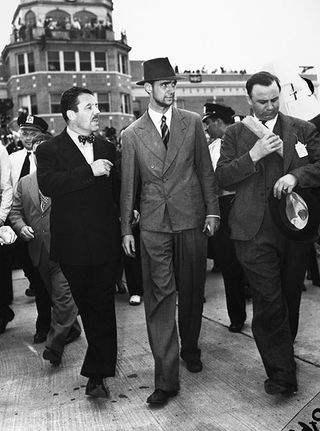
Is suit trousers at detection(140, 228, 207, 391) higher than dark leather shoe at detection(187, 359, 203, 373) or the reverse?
higher

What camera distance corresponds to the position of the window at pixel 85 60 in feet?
121

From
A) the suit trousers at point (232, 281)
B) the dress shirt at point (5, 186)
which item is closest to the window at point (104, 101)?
the dress shirt at point (5, 186)

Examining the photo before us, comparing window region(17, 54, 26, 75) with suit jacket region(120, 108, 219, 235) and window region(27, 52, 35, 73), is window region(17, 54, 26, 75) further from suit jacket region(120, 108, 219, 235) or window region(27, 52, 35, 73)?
suit jacket region(120, 108, 219, 235)

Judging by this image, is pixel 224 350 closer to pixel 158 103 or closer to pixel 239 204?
pixel 239 204

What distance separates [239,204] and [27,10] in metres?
39.0

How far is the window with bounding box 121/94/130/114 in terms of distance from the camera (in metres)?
37.3

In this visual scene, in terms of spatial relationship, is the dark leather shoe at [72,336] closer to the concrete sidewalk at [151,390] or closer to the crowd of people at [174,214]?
the concrete sidewalk at [151,390]

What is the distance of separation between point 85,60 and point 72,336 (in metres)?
34.5

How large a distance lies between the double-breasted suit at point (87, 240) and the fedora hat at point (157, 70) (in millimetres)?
676

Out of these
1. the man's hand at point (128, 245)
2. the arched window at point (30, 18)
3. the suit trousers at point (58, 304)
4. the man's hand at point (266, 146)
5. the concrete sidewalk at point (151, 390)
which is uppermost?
the arched window at point (30, 18)

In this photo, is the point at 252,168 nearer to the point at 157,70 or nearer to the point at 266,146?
the point at 266,146

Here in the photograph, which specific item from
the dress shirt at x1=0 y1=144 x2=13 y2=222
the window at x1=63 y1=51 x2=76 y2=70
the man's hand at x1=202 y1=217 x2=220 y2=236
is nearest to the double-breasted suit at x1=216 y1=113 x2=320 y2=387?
the man's hand at x1=202 y1=217 x2=220 y2=236

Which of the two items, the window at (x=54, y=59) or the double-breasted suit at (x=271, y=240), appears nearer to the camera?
the double-breasted suit at (x=271, y=240)

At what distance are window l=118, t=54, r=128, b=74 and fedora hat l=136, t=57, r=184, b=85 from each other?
1389 inches
